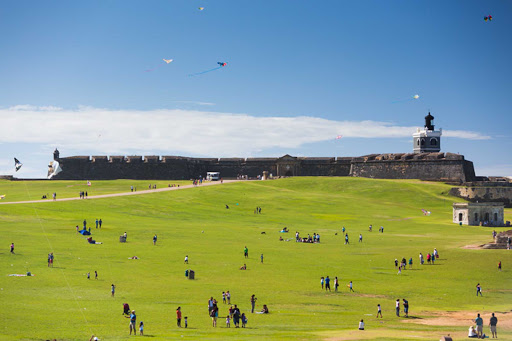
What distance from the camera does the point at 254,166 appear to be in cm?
12362

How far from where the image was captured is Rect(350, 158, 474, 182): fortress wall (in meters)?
113

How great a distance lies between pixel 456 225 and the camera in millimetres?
71562

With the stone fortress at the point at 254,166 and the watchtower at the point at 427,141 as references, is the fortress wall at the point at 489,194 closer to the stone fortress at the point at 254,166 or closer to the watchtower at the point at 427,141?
the stone fortress at the point at 254,166

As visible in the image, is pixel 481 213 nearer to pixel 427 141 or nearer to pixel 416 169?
pixel 416 169

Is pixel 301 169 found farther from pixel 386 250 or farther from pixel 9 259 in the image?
pixel 9 259

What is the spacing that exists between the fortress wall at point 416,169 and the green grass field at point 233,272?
107ft

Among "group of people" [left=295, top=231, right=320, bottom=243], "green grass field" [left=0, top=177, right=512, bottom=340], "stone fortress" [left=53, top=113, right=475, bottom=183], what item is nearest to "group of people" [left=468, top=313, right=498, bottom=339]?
"green grass field" [left=0, top=177, right=512, bottom=340]

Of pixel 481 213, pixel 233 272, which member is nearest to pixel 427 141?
pixel 481 213

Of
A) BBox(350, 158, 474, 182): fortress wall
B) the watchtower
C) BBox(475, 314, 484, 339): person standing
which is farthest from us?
the watchtower

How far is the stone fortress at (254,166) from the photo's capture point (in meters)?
118

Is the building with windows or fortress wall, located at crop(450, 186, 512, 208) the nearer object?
the building with windows

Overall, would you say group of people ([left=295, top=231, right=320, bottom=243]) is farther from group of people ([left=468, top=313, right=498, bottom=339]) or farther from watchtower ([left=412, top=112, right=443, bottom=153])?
watchtower ([left=412, top=112, right=443, bottom=153])

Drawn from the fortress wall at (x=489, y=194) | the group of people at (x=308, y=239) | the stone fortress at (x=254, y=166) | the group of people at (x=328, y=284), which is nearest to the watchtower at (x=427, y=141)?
the stone fortress at (x=254, y=166)

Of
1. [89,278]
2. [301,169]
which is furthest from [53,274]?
[301,169]
